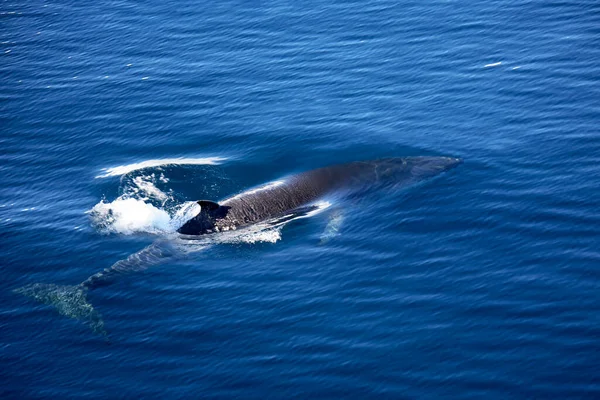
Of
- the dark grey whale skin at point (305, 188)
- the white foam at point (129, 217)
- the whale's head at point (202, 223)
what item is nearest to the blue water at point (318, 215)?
the white foam at point (129, 217)

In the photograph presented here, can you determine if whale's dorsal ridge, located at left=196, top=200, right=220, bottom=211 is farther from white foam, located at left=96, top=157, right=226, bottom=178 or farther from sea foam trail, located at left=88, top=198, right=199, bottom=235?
white foam, located at left=96, top=157, right=226, bottom=178

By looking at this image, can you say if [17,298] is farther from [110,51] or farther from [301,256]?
[110,51]

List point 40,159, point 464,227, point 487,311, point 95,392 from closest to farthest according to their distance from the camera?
point 95,392
point 487,311
point 464,227
point 40,159

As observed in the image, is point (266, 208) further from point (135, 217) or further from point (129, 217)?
point (129, 217)

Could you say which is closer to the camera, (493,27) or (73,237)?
(73,237)

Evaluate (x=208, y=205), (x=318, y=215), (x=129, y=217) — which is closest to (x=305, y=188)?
(x=318, y=215)

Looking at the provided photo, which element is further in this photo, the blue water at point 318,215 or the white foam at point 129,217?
the white foam at point 129,217

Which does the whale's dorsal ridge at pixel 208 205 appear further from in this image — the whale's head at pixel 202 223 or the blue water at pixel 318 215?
the blue water at pixel 318 215

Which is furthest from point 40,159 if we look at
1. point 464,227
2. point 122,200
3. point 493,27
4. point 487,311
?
point 493,27
